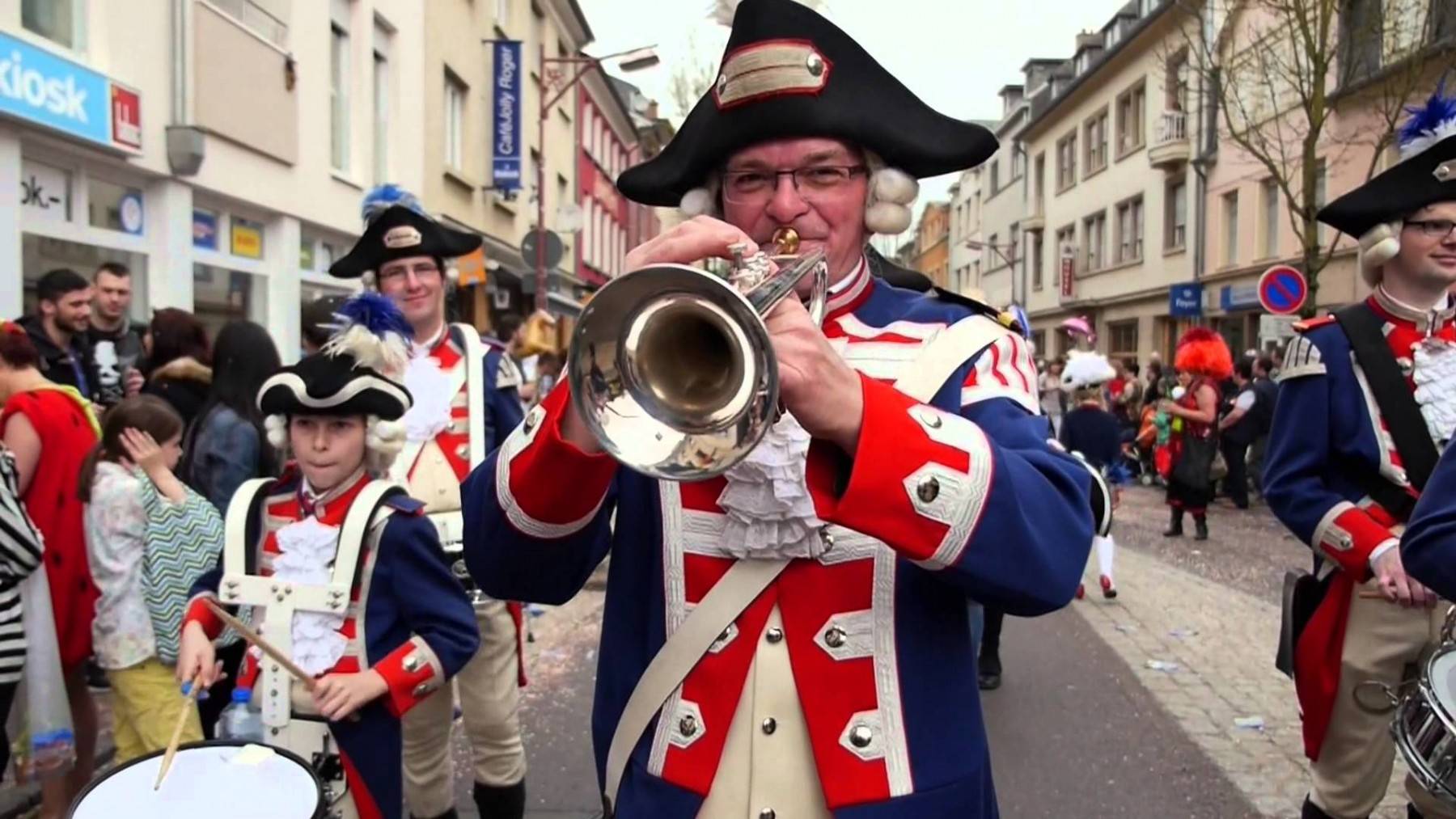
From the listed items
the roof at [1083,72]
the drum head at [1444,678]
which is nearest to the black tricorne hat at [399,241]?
the drum head at [1444,678]

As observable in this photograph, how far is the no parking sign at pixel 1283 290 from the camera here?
1281 cm

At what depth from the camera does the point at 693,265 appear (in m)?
1.45

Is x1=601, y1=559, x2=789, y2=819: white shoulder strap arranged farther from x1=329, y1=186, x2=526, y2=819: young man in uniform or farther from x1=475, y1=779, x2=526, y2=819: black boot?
x1=475, y1=779, x2=526, y2=819: black boot

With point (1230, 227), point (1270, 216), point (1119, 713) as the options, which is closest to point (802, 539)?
point (1119, 713)

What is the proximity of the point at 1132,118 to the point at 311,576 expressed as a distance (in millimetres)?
32349

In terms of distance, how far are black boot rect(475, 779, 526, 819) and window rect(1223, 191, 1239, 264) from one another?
24.4 m

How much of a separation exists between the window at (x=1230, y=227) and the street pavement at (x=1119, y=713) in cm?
1862

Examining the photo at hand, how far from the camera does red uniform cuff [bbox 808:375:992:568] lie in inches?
55.7

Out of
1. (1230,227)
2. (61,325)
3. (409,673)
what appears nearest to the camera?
(409,673)

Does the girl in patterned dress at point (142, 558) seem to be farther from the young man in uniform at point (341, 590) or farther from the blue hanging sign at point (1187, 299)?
the blue hanging sign at point (1187, 299)

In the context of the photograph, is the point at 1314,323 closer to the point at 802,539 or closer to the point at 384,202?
the point at 802,539

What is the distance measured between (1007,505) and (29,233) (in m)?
8.11

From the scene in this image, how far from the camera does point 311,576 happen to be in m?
3.00

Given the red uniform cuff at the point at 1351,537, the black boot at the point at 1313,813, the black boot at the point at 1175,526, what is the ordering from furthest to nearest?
1. the black boot at the point at 1175,526
2. the black boot at the point at 1313,813
3. the red uniform cuff at the point at 1351,537
